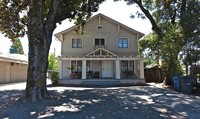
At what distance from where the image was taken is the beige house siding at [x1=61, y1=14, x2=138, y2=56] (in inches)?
1030

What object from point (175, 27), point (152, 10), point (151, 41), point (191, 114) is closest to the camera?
point (191, 114)

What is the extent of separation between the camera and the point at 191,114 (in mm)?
8336

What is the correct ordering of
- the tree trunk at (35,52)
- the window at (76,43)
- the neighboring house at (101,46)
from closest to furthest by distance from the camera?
1. the tree trunk at (35,52)
2. the neighboring house at (101,46)
3. the window at (76,43)

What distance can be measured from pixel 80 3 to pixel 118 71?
322 inches

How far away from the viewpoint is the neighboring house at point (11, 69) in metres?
25.8

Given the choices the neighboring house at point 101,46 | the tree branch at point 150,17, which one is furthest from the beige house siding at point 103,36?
the tree branch at point 150,17

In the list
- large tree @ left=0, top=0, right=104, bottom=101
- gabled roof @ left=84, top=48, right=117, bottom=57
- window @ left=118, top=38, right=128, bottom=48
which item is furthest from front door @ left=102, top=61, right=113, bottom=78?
large tree @ left=0, top=0, right=104, bottom=101

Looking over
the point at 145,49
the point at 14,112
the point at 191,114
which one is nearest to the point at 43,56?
the point at 14,112

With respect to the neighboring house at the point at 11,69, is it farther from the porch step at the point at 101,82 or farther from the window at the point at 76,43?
the porch step at the point at 101,82

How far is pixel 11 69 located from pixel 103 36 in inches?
471

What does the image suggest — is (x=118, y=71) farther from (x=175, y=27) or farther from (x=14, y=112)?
(x=14, y=112)

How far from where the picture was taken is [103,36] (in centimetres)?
2638

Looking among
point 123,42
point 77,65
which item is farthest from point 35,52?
point 123,42

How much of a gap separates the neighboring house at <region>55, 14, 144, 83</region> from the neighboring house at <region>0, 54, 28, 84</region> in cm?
624
